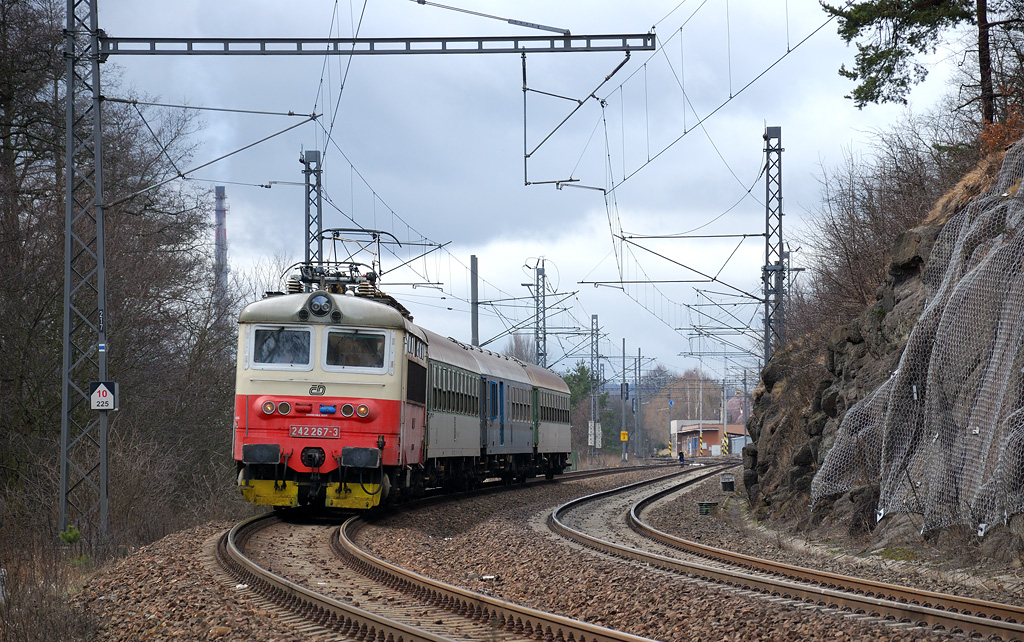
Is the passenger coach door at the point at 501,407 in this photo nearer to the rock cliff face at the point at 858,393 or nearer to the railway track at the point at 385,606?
the rock cliff face at the point at 858,393

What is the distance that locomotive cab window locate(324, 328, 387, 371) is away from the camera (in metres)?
15.4

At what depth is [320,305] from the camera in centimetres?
1571

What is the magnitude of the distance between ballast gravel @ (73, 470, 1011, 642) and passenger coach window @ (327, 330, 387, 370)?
95.5 inches

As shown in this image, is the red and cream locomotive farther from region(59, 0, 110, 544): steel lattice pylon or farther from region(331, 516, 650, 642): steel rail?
region(331, 516, 650, 642): steel rail

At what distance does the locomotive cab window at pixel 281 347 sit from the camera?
1540 centimetres

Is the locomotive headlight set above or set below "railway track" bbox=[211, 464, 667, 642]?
above

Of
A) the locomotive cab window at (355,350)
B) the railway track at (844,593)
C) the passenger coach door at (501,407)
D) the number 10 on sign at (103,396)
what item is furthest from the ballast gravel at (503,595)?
the passenger coach door at (501,407)

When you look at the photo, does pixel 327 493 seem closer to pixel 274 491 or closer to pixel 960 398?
pixel 274 491

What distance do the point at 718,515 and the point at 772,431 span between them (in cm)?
193

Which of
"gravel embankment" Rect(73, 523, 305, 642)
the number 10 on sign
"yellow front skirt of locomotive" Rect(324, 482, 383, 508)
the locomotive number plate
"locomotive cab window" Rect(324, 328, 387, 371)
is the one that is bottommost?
"gravel embankment" Rect(73, 523, 305, 642)

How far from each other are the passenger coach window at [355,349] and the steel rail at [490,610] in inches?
186

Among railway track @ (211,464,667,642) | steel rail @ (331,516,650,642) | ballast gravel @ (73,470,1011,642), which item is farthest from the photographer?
ballast gravel @ (73,470,1011,642)

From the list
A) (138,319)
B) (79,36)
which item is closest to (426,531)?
(79,36)

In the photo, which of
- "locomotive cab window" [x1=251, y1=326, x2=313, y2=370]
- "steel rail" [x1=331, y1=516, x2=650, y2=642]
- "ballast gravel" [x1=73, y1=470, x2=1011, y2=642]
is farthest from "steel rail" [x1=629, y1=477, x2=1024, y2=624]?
"locomotive cab window" [x1=251, y1=326, x2=313, y2=370]
